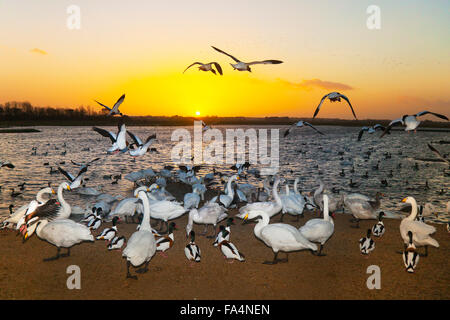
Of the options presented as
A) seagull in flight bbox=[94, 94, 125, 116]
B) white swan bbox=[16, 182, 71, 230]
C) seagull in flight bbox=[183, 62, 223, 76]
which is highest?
seagull in flight bbox=[183, 62, 223, 76]

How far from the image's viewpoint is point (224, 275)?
25.4 feet

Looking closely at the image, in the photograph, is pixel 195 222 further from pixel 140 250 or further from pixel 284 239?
pixel 284 239

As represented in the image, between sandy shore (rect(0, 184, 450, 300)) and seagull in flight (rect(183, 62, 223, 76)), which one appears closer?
sandy shore (rect(0, 184, 450, 300))

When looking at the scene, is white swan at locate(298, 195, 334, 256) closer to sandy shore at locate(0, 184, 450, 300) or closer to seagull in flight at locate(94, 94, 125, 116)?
sandy shore at locate(0, 184, 450, 300)

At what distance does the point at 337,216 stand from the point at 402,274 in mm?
5375

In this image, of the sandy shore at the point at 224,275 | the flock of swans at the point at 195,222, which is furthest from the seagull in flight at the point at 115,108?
the sandy shore at the point at 224,275

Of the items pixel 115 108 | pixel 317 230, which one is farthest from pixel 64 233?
pixel 317 230

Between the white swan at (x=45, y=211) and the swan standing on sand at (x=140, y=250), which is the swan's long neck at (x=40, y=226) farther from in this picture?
the swan standing on sand at (x=140, y=250)

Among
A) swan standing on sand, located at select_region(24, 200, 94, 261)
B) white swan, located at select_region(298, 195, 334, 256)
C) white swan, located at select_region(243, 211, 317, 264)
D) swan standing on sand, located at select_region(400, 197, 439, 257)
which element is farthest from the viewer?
white swan, located at select_region(298, 195, 334, 256)

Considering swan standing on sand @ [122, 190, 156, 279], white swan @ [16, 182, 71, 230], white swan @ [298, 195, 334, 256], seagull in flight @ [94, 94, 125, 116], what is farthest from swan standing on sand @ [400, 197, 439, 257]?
white swan @ [16, 182, 71, 230]

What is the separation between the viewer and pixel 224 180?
750 inches

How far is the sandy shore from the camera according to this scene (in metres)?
6.92

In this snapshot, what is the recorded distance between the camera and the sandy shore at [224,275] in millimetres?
6922

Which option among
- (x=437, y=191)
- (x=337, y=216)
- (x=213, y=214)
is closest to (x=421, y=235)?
(x=337, y=216)
